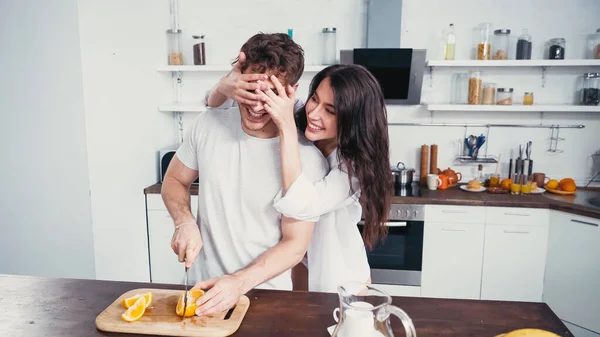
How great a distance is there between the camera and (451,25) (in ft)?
10.5

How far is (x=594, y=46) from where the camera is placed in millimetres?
3119

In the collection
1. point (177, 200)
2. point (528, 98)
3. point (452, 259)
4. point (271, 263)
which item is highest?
point (528, 98)

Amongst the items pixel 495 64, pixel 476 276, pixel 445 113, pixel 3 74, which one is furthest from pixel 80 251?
pixel 495 64

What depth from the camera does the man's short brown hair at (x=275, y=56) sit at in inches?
50.4

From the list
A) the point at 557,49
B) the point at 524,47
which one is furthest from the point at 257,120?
the point at 557,49

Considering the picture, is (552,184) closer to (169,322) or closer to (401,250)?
(401,250)

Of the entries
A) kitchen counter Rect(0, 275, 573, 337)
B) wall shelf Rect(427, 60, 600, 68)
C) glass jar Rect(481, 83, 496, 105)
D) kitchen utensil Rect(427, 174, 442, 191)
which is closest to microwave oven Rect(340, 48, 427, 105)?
wall shelf Rect(427, 60, 600, 68)

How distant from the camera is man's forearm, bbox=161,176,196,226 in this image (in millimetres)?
1511

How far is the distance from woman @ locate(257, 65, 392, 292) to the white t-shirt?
102 millimetres

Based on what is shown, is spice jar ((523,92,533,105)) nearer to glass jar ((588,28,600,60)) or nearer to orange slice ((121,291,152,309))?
glass jar ((588,28,600,60))

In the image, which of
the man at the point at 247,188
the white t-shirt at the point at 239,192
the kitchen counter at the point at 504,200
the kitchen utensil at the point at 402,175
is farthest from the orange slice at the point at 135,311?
the kitchen utensil at the point at 402,175

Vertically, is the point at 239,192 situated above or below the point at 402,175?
above

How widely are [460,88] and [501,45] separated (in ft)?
1.33

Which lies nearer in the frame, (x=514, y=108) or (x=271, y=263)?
(x=271, y=263)
